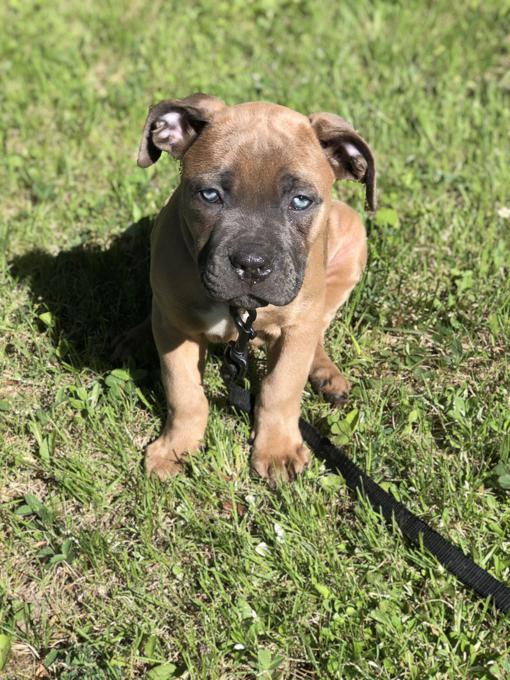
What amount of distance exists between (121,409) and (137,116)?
111 inches

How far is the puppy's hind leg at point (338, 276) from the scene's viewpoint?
4.39m

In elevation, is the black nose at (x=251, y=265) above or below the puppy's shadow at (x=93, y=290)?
above

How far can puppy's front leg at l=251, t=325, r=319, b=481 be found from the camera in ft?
12.8

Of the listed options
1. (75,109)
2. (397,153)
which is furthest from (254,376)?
(75,109)

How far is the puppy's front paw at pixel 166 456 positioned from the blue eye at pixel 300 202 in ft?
4.08

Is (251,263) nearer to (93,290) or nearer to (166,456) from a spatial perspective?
(166,456)

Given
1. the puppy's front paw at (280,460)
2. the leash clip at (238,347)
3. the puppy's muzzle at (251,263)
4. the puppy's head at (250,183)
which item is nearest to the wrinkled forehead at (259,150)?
the puppy's head at (250,183)

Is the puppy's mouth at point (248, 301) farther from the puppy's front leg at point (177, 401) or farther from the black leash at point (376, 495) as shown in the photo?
the puppy's front leg at point (177, 401)

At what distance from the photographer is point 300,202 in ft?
11.5

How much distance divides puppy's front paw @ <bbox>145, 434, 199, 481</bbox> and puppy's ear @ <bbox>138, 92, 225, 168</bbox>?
1282 millimetres

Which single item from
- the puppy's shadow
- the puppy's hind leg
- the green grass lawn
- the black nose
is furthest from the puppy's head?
the puppy's shadow

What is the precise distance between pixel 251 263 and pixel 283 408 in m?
0.97

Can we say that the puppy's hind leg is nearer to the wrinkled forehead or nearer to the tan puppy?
the tan puppy

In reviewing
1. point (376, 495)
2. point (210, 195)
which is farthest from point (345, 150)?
point (376, 495)
